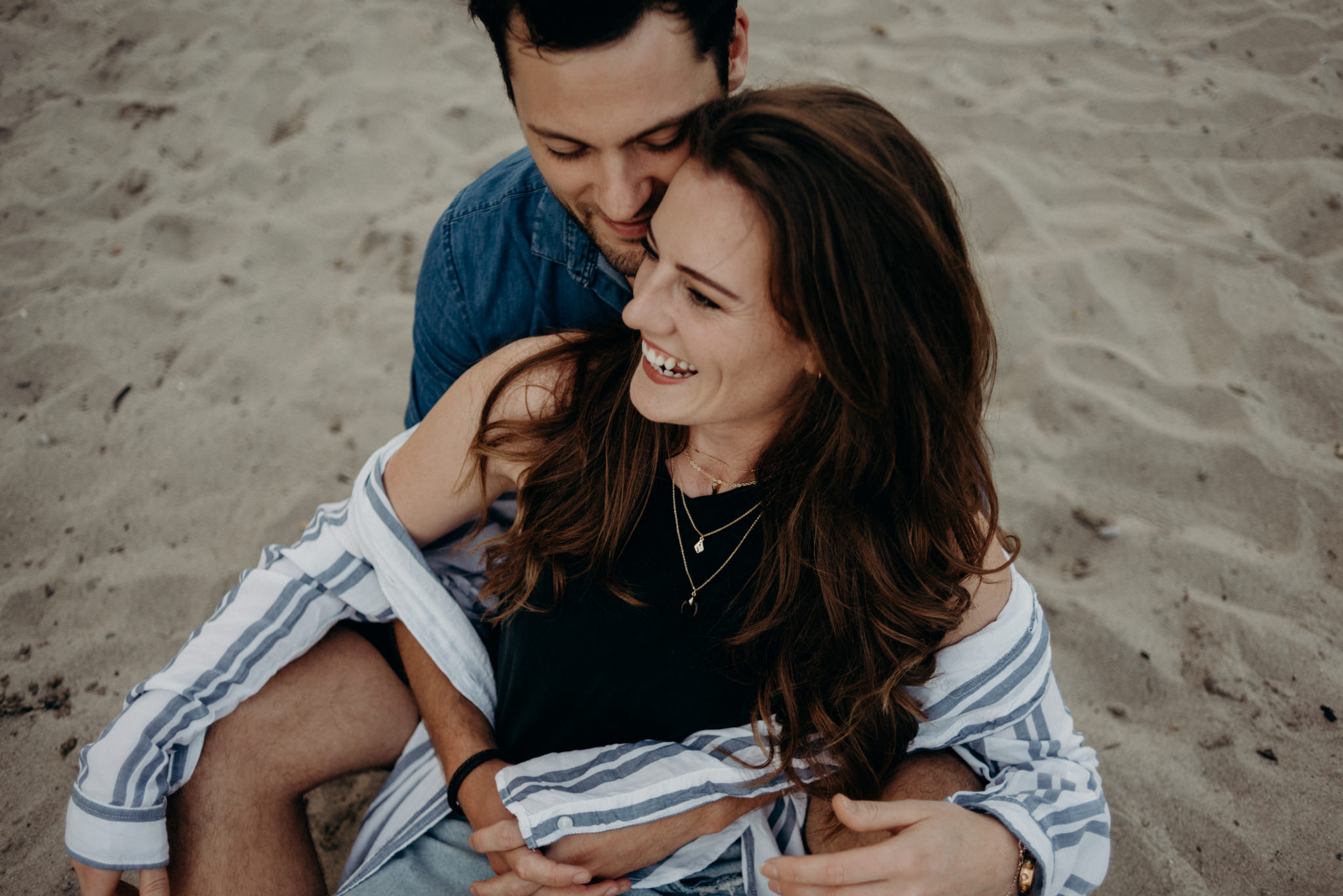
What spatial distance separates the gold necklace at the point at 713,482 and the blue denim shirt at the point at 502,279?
558 mm

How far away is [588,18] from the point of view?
4.91 ft

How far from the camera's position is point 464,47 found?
4113mm

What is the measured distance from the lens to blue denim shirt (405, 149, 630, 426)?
209 centimetres

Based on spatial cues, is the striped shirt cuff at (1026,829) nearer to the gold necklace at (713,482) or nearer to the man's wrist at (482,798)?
the gold necklace at (713,482)

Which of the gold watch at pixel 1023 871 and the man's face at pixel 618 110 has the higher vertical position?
the man's face at pixel 618 110

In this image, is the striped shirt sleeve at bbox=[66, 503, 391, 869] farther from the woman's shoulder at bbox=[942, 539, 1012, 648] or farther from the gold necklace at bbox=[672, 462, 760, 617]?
the woman's shoulder at bbox=[942, 539, 1012, 648]

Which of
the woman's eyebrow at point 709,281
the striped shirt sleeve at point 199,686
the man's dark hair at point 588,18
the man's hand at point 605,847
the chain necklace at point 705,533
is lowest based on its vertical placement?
the man's hand at point 605,847

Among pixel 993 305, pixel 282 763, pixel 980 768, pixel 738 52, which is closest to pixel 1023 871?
pixel 980 768

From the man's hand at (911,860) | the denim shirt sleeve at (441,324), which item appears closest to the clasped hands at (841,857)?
the man's hand at (911,860)

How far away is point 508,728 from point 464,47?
3.66m

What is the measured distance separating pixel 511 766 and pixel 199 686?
0.65 meters

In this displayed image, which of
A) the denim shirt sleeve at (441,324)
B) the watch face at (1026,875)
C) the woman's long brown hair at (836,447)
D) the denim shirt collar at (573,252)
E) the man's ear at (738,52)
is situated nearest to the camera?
the woman's long brown hair at (836,447)

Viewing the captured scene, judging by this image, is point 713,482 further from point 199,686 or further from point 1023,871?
point 199,686

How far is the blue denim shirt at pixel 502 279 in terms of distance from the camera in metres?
2.09
